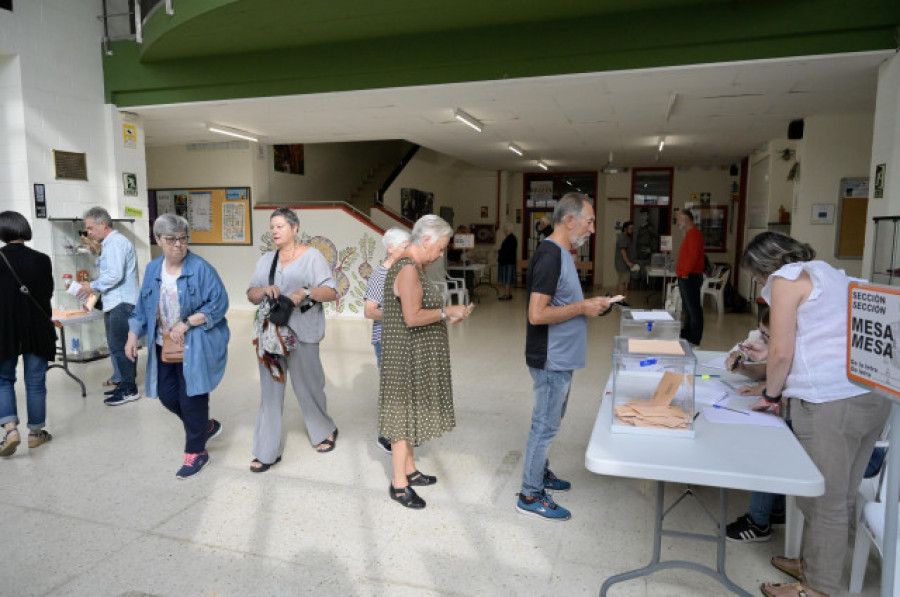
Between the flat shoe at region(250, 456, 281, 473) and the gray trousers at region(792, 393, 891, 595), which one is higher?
the gray trousers at region(792, 393, 891, 595)

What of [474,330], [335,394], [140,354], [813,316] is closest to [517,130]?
[474,330]

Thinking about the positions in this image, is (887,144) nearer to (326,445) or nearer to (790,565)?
(790,565)

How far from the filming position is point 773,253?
7.91 ft

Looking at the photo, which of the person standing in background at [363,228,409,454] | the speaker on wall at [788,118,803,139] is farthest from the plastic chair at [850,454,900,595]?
the speaker on wall at [788,118,803,139]

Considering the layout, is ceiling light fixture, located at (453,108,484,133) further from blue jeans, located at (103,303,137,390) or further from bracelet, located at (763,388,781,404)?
bracelet, located at (763,388,781,404)

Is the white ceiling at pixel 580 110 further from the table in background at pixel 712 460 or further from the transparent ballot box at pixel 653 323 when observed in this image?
the table in background at pixel 712 460

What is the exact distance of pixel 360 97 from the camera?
6.24 m

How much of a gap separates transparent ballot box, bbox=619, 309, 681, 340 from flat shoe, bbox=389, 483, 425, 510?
1402mm

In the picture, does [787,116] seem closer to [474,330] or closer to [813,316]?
[474,330]

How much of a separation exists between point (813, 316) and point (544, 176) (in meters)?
13.4

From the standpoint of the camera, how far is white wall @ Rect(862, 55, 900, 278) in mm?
4586

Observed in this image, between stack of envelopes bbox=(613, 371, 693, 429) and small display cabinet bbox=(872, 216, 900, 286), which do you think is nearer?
stack of envelopes bbox=(613, 371, 693, 429)

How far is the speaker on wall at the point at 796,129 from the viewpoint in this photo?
293 inches

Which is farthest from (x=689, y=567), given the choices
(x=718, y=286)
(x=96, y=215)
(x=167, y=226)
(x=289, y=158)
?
(x=289, y=158)
